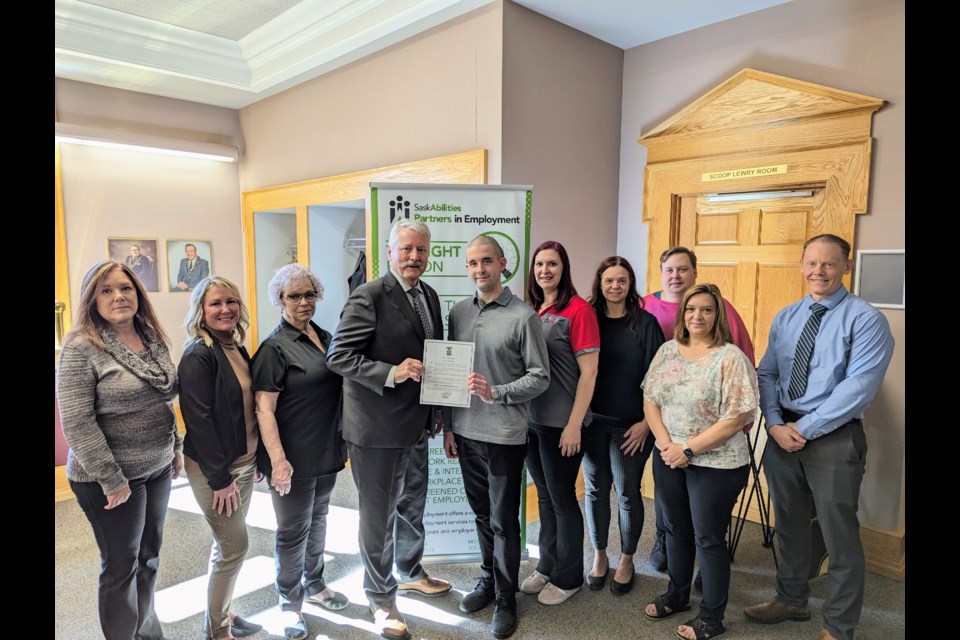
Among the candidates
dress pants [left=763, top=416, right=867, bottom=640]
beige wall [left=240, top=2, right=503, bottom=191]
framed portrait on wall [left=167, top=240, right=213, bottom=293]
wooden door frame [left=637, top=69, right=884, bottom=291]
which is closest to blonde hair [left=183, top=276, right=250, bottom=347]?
beige wall [left=240, top=2, right=503, bottom=191]

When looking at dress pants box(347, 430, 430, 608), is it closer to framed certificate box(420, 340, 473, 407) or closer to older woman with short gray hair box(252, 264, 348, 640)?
older woman with short gray hair box(252, 264, 348, 640)

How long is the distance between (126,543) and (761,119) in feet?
12.9

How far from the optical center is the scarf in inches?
82.5

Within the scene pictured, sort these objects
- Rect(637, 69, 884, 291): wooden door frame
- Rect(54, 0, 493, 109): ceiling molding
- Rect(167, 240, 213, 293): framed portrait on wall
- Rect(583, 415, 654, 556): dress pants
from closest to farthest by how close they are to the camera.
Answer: Rect(583, 415, 654, 556): dress pants
Rect(637, 69, 884, 291): wooden door frame
Rect(54, 0, 493, 109): ceiling molding
Rect(167, 240, 213, 293): framed portrait on wall

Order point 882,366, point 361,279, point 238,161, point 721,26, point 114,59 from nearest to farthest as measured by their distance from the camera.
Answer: point 882,366, point 721,26, point 114,59, point 361,279, point 238,161

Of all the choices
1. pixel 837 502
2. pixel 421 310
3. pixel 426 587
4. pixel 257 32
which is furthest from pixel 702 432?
pixel 257 32

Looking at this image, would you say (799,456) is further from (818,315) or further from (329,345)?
(329,345)

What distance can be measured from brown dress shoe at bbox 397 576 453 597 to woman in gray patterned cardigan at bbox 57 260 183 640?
1.20 metres

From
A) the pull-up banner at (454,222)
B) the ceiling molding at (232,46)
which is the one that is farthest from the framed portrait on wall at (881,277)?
the ceiling molding at (232,46)

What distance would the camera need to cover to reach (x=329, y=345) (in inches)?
100

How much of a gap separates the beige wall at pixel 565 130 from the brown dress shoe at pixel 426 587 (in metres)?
2.09

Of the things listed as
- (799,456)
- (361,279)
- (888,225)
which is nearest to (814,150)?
(888,225)

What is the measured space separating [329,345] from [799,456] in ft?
7.07

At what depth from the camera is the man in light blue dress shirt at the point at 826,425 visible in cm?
242
